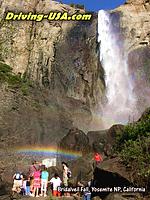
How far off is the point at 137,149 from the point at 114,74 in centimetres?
4234

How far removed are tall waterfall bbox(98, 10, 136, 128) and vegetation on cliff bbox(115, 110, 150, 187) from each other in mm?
34523

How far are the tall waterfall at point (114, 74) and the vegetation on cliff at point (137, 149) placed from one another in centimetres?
3452

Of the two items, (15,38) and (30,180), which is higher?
(15,38)

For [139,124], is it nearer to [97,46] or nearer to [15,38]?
[97,46]

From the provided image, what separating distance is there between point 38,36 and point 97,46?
9551 mm

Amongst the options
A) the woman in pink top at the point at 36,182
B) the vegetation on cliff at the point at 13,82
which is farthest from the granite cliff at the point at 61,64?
the woman in pink top at the point at 36,182

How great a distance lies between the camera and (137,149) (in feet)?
60.4

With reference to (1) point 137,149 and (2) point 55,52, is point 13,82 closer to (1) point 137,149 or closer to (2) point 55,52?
(2) point 55,52

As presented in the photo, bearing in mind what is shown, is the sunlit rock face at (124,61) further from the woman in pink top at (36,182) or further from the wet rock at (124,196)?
the wet rock at (124,196)

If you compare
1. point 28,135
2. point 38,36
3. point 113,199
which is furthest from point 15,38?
point 113,199

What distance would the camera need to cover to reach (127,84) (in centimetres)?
5981

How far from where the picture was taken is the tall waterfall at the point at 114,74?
5728 cm

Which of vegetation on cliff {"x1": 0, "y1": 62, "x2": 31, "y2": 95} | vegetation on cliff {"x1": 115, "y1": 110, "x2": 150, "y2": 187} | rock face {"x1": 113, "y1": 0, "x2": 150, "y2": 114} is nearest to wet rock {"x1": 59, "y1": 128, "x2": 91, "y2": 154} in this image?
vegetation on cliff {"x1": 0, "y1": 62, "x2": 31, "y2": 95}

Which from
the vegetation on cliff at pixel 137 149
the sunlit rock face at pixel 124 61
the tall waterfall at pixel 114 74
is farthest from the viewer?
the sunlit rock face at pixel 124 61
